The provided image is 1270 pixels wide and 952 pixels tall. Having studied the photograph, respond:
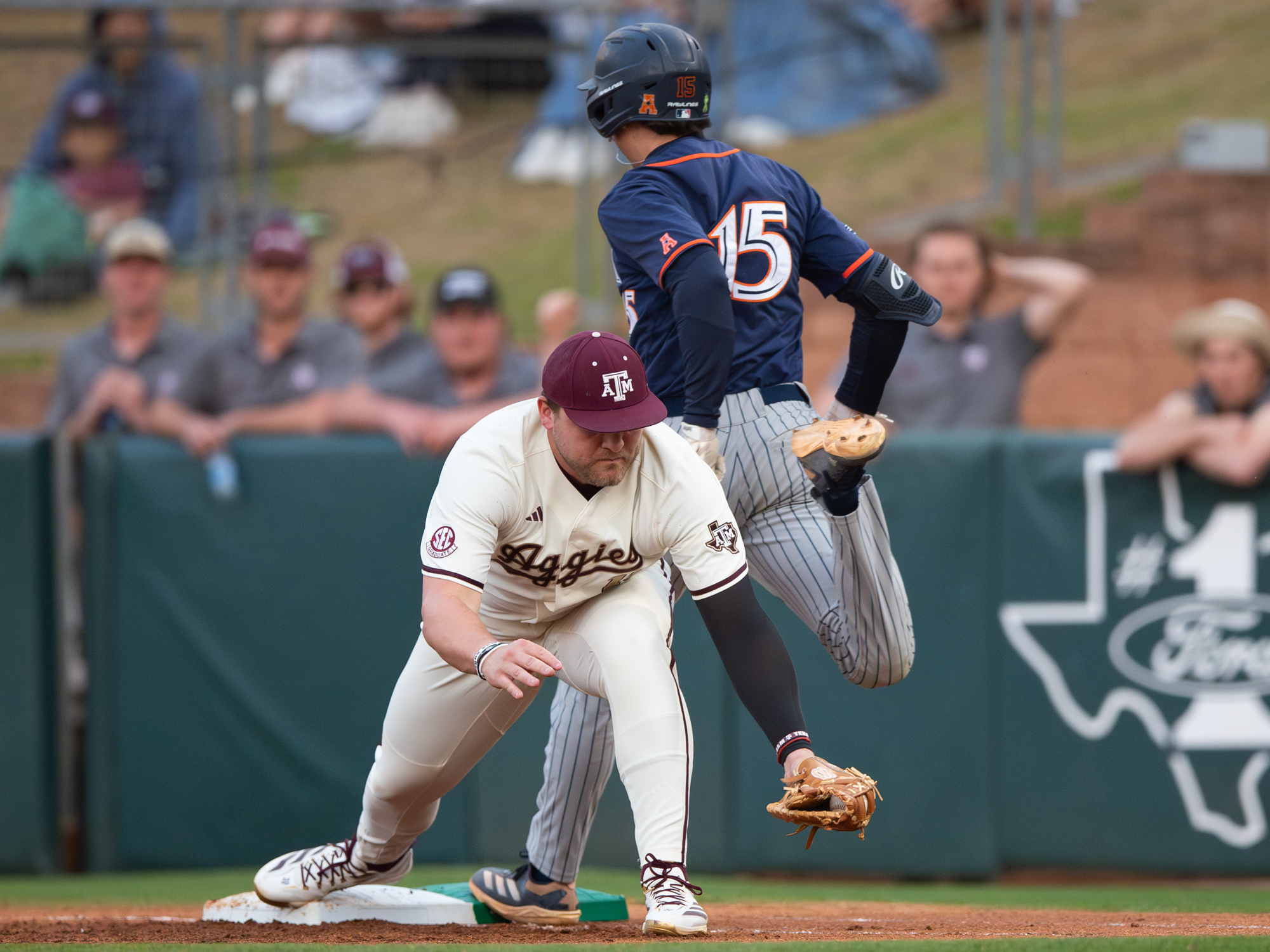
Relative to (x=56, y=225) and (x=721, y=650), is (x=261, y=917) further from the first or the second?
(x=56, y=225)

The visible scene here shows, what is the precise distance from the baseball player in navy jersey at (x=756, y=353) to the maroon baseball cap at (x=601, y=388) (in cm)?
24

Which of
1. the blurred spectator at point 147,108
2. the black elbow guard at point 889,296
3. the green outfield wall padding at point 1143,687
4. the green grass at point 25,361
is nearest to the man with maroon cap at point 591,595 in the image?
the black elbow guard at point 889,296

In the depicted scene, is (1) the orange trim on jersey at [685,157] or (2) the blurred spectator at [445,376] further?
(2) the blurred spectator at [445,376]

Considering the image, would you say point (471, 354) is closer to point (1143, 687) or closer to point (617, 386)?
point (1143, 687)

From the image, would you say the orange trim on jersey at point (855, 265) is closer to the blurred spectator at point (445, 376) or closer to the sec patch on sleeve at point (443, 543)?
the sec patch on sleeve at point (443, 543)

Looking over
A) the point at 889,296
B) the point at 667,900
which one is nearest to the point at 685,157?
the point at 889,296

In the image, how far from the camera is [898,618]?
14.4 ft

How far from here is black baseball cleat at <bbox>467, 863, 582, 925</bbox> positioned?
459 centimetres

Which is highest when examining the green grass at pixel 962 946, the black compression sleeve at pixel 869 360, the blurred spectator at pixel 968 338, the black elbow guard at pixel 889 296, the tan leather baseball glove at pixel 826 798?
the blurred spectator at pixel 968 338

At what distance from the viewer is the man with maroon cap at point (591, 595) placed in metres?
3.75

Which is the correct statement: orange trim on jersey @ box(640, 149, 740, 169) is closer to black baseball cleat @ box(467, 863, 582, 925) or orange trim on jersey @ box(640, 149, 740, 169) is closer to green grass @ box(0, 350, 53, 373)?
black baseball cleat @ box(467, 863, 582, 925)

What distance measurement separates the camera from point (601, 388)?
12.2ft

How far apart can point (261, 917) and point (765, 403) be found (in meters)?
2.06

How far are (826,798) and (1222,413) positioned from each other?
3.73 m
